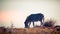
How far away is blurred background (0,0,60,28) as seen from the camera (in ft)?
8.44

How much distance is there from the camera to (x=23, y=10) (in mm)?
2602

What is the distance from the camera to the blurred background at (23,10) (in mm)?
2572

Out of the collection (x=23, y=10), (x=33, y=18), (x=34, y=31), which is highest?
(x=23, y=10)

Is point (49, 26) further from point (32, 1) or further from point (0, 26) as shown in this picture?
point (0, 26)

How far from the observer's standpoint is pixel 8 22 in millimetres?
2574

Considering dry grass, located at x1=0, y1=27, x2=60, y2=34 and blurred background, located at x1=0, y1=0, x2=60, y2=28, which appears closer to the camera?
dry grass, located at x1=0, y1=27, x2=60, y2=34

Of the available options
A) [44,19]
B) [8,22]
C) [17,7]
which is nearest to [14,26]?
[8,22]

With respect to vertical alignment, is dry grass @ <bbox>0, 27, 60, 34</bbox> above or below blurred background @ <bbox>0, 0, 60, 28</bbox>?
below

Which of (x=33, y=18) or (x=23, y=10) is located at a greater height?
(x=23, y=10)

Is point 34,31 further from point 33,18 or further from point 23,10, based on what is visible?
point 23,10

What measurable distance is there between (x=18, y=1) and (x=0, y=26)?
663mm

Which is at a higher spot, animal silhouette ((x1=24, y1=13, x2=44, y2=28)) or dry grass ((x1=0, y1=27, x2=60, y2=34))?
animal silhouette ((x1=24, y1=13, x2=44, y2=28))

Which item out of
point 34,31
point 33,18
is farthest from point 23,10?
point 34,31

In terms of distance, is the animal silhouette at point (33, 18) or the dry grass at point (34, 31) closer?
the dry grass at point (34, 31)
